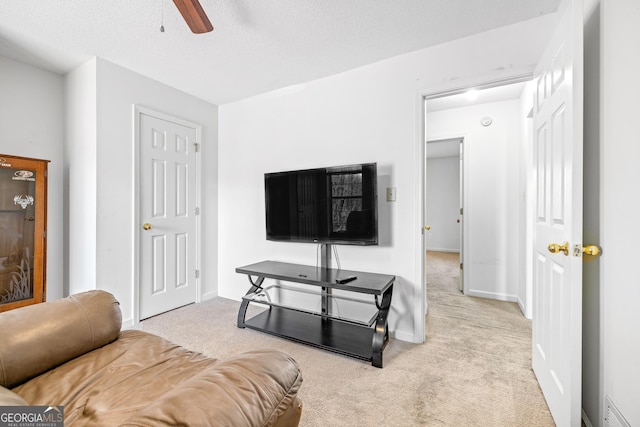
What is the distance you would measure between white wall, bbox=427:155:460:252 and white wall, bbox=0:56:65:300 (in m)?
7.36

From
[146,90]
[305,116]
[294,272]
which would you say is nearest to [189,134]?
[146,90]

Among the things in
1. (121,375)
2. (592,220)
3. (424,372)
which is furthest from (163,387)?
(592,220)

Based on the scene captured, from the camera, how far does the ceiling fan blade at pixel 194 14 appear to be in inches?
58.9

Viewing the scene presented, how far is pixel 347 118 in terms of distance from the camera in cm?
273

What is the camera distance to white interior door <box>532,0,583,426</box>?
4.06 feet

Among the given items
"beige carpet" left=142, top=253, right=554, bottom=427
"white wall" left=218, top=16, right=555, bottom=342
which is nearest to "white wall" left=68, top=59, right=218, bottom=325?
"beige carpet" left=142, top=253, right=554, bottom=427

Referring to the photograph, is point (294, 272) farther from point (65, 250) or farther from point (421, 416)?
point (65, 250)

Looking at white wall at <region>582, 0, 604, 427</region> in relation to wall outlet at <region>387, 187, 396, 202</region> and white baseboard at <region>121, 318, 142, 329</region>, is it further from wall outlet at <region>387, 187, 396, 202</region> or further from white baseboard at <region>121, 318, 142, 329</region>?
white baseboard at <region>121, 318, 142, 329</region>

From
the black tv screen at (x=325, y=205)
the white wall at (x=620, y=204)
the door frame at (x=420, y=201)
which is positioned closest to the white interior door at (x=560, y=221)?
the white wall at (x=620, y=204)

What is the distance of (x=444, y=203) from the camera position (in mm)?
7656

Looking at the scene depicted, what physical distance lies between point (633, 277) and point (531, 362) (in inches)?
52.5

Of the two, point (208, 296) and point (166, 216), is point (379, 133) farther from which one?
point (208, 296)

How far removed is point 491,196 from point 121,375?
390 centimetres

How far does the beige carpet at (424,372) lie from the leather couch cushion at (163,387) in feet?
2.73
